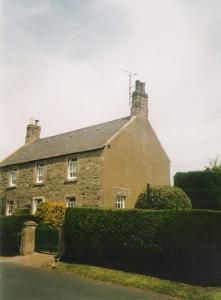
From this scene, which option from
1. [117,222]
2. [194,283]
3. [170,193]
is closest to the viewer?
[194,283]

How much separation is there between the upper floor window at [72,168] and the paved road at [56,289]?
13.9 m

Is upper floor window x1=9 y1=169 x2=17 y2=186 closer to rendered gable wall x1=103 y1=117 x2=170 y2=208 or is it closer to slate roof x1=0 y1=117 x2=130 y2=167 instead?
slate roof x1=0 y1=117 x2=130 y2=167

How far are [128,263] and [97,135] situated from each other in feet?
52.5

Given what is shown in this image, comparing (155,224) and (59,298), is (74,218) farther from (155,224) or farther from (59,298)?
(59,298)

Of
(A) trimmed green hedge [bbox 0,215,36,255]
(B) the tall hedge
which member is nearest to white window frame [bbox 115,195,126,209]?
(B) the tall hedge

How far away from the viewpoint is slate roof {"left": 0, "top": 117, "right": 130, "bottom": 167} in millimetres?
29797

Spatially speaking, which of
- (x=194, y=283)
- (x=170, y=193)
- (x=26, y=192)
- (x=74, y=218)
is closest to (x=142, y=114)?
(x=170, y=193)

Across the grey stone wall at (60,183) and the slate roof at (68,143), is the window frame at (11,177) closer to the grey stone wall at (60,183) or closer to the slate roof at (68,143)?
the grey stone wall at (60,183)

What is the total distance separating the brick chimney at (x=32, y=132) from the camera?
40.8 meters

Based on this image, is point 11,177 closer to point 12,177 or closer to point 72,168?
point 12,177

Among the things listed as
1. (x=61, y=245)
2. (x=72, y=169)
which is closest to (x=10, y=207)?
(x=72, y=169)

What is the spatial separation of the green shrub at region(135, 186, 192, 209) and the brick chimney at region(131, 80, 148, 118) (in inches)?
350

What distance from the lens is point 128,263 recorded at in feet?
53.4

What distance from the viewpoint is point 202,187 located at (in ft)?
84.6
